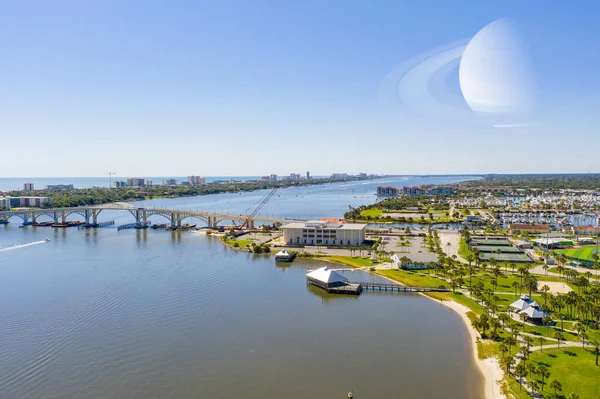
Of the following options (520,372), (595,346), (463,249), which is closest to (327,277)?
(520,372)

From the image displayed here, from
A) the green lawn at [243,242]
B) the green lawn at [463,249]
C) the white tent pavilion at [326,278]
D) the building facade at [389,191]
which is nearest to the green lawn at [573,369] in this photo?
the white tent pavilion at [326,278]

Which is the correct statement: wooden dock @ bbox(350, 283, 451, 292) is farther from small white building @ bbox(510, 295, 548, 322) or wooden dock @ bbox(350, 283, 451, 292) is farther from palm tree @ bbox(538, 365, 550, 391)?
palm tree @ bbox(538, 365, 550, 391)

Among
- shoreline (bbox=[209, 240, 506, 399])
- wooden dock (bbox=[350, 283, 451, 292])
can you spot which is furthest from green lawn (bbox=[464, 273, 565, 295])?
shoreline (bbox=[209, 240, 506, 399])

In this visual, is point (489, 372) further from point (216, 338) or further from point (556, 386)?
point (216, 338)

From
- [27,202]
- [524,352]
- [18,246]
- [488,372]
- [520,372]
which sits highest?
[27,202]

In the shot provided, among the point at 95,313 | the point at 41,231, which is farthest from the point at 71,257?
the point at 41,231
